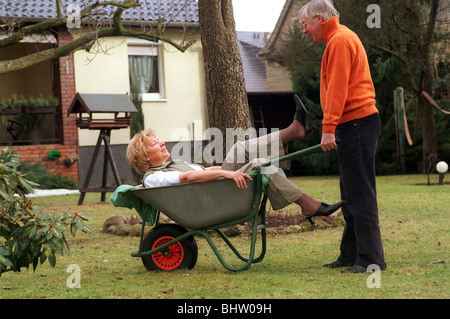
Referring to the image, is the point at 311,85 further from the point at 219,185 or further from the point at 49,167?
the point at 219,185

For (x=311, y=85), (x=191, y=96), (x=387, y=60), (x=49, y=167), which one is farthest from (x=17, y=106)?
(x=387, y=60)

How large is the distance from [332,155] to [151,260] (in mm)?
→ 13132

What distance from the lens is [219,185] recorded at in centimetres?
423

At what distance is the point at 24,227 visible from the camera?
159 inches

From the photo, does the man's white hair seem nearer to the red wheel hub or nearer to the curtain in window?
the red wheel hub

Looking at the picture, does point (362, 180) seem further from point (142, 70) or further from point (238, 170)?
point (142, 70)

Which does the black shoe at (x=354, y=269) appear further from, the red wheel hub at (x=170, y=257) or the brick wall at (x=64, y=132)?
the brick wall at (x=64, y=132)

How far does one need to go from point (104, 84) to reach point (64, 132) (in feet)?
4.67

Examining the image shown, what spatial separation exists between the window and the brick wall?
1.54 m

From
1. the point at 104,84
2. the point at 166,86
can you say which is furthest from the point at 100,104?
the point at 166,86

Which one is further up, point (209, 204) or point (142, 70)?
point (142, 70)

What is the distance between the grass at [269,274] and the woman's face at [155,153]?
76 centimetres

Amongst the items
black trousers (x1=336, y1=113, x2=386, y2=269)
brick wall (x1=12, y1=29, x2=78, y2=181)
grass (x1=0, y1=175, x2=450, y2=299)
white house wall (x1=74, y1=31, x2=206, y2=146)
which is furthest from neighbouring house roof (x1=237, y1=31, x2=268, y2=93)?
black trousers (x1=336, y1=113, x2=386, y2=269)

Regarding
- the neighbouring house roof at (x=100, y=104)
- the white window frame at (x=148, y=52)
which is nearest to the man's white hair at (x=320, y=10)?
the neighbouring house roof at (x=100, y=104)
